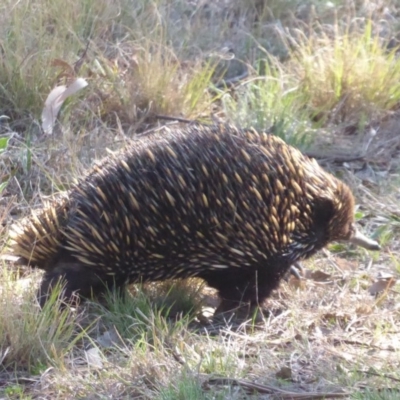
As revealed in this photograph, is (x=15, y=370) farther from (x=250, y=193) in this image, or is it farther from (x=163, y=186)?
(x=250, y=193)

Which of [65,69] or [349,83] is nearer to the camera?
[65,69]

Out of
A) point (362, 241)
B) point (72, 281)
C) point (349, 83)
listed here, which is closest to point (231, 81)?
point (349, 83)

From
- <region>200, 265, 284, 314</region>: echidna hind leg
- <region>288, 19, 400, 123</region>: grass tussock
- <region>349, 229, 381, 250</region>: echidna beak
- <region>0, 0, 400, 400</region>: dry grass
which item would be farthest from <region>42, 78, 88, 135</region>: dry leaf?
<region>349, 229, 381, 250</region>: echidna beak

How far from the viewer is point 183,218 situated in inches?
176

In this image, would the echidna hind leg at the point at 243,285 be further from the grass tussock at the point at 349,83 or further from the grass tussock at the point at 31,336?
the grass tussock at the point at 349,83

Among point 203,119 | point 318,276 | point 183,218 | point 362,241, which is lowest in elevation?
point 318,276

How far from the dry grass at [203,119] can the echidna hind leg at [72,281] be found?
0.08 m

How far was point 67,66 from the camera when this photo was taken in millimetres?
6523

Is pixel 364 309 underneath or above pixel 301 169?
underneath

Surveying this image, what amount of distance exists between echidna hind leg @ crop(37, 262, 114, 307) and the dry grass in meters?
0.08

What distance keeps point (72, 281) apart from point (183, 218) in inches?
24.5

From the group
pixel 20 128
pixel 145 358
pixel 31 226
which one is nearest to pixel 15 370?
pixel 145 358

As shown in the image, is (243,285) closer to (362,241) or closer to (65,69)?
(362,241)

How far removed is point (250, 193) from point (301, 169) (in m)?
0.32
